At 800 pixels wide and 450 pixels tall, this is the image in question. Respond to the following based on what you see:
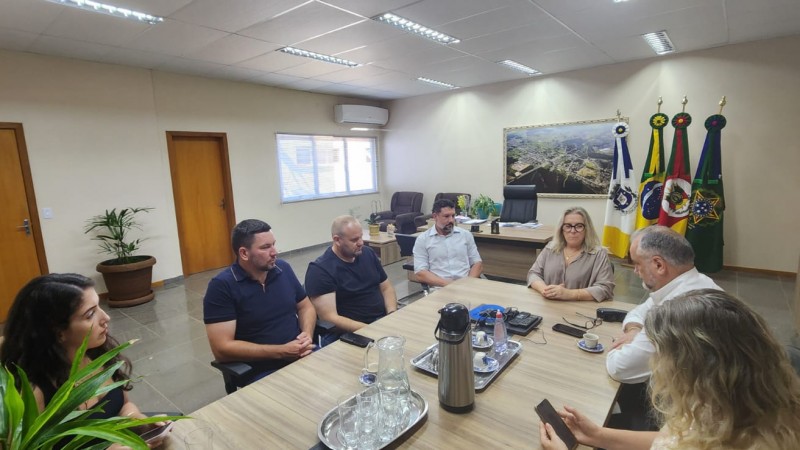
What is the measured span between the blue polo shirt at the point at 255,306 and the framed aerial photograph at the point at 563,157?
5257 millimetres

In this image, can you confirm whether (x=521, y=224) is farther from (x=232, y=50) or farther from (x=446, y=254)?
(x=232, y=50)

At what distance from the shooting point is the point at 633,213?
5.20m

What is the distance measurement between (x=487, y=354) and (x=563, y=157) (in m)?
5.32

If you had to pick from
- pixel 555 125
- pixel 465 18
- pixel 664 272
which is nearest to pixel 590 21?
pixel 465 18

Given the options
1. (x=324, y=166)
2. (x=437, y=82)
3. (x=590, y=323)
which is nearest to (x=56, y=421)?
(x=590, y=323)

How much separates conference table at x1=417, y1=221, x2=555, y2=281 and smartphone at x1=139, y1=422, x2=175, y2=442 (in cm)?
334

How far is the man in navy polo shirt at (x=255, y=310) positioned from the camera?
183 centimetres

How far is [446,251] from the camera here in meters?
3.09

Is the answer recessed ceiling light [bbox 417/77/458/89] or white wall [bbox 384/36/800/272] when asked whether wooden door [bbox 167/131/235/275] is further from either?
white wall [bbox 384/36/800/272]

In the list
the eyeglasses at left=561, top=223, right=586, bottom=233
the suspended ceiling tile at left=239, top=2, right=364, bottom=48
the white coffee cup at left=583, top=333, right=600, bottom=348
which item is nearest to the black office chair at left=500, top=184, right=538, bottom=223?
the eyeglasses at left=561, top=223, right=586, bottom=233

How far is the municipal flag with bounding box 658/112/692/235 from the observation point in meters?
4.71

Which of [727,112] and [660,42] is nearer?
[660,42]

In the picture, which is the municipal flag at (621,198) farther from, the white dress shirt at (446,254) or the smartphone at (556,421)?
the smartphone at (556,421)

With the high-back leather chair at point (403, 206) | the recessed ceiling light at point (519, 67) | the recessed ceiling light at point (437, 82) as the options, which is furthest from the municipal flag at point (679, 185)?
the high-back leather chair at point (403, 206)
